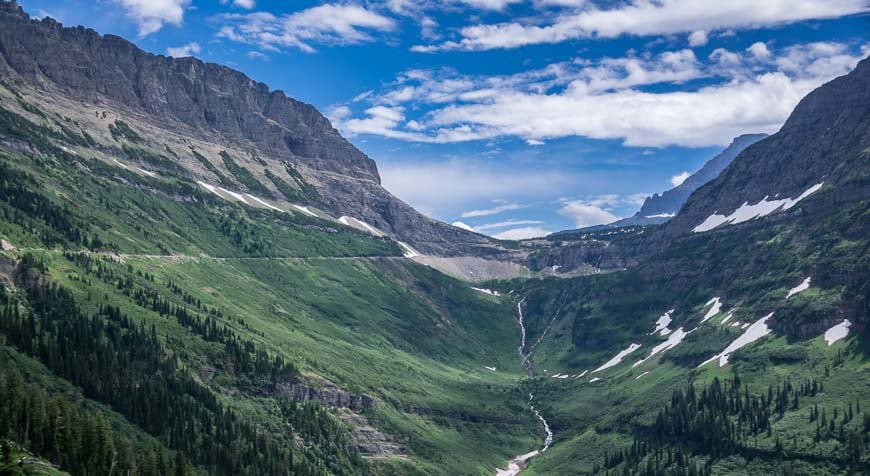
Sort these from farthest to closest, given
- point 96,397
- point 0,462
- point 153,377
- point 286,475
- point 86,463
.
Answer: point 153,377 < point 286,475 < point 96,397 < point 86,463 < point 0,462

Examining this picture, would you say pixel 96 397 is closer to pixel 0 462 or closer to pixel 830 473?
pixel 0 462

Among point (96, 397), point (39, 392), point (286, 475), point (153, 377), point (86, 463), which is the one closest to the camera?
point (86, 463)

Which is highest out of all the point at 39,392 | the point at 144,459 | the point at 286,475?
the point at 39,392

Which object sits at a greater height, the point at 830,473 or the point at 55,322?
the point at 55,322

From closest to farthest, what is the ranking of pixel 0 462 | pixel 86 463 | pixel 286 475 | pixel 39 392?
1. pixel 0 462
2. pixel 86 463
3. pixel 39 392
4. pixel 286 475

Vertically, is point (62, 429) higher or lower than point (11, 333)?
lower

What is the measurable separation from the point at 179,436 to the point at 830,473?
151 m

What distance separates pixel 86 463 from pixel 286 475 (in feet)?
216

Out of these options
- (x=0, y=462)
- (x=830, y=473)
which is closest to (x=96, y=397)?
(x=0, y=462)

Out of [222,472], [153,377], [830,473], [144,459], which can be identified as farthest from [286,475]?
[830,473]

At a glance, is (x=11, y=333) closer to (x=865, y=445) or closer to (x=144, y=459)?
(x=144, y=459)

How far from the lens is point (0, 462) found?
88.4 m

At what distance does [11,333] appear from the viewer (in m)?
170

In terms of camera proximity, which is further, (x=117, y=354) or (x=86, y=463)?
(x=117, y=354)
